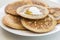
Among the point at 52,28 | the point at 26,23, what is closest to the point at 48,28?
the point at 52,28

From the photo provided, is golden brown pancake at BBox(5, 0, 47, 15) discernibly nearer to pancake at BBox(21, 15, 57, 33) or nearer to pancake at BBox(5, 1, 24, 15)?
pancake at BBox(5, 1, 24, 15)

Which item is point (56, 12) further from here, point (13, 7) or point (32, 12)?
point (13, 7)

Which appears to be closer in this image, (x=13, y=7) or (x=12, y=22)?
(x=12, y=22)

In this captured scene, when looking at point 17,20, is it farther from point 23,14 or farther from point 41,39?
point 41,39

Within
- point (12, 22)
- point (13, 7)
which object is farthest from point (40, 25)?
point (13, 7)

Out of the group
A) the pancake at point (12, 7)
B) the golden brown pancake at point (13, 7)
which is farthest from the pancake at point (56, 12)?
the pancake at point (12, 7)
